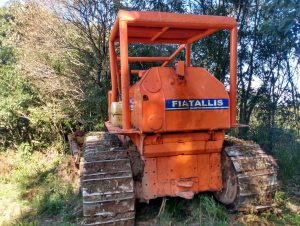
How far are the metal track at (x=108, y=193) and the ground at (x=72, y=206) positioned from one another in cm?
47

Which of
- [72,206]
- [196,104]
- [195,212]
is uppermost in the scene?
[196,104]

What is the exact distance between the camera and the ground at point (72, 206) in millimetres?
3781

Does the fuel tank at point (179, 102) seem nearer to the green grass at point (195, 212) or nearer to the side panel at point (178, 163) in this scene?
the side panel at point (178, 163)

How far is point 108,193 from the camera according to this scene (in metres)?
3.44

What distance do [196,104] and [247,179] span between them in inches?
39.1

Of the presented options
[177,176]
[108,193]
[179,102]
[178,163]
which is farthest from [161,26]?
[108,193]

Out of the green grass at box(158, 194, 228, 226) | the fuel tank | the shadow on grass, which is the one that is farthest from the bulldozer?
the shadow on grass

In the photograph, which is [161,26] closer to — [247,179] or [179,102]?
[179,102]

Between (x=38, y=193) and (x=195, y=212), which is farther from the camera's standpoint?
(x=38, y=193)

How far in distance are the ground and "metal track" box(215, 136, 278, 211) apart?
0.13 meters

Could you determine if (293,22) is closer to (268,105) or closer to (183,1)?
(268,105)

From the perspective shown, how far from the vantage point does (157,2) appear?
7.73 meters

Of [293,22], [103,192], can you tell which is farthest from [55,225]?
[293,22]

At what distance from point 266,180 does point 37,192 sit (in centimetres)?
397
